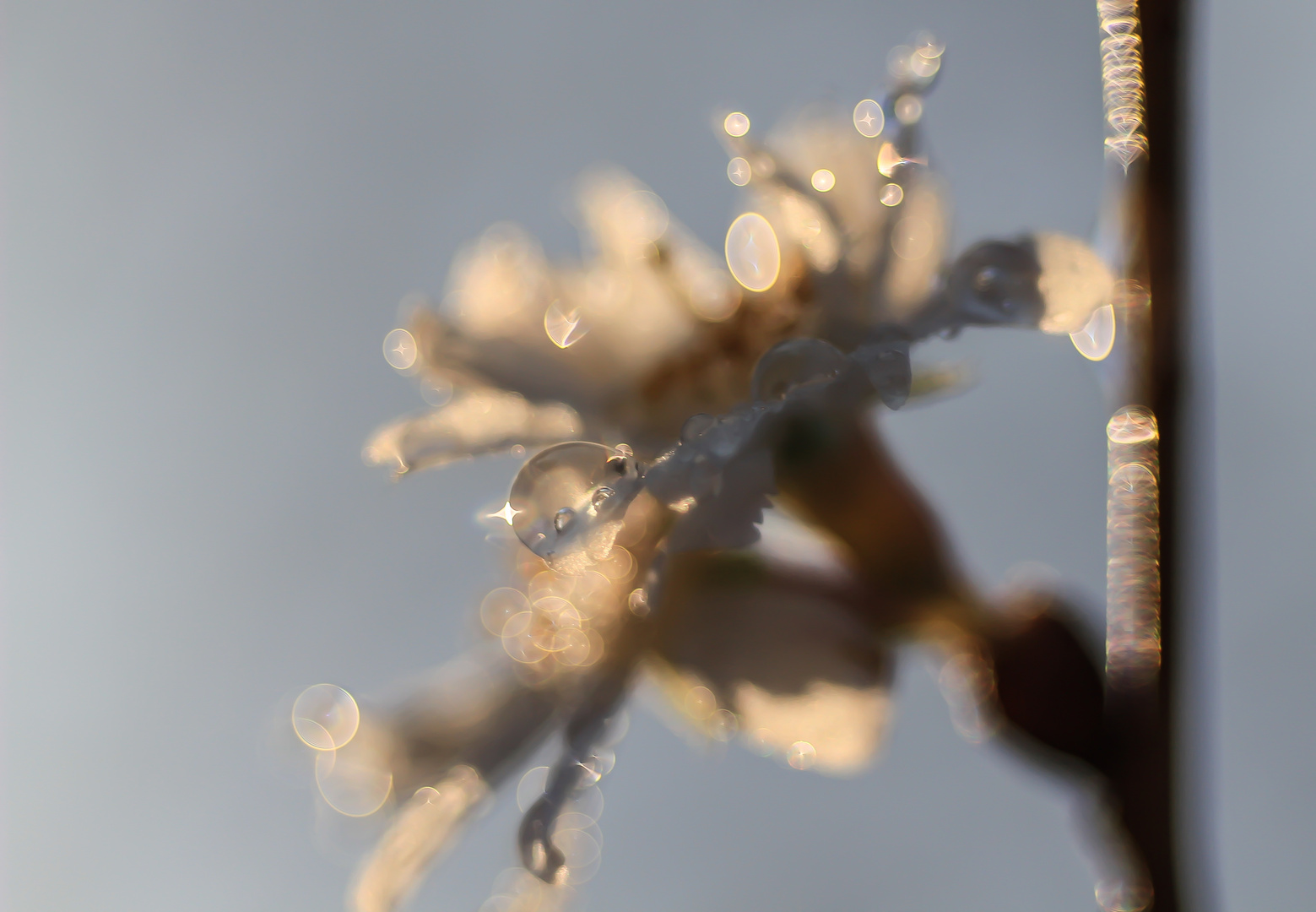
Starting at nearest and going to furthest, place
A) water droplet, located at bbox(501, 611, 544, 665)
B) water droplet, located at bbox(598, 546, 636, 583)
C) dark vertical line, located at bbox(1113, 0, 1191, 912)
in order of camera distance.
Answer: dark vertical line, located at bbox(1113, 0, 1191, 912) → water droplet, located at bbox(598, 546, 636, 583) → water droplet, located at bbox(501, 611, 544, 665)

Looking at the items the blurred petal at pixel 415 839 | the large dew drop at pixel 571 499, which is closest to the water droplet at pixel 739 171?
the large dew drop at pixel 571 499

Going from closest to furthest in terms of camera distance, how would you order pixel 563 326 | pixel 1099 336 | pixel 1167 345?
pixel 1167 345, pixel 1099 336, pixel 563 326

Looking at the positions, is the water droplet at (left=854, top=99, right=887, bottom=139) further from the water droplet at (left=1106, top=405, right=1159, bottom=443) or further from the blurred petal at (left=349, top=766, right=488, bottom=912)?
the blurred petal at (left=349, top=766, right=488, bottom=912)

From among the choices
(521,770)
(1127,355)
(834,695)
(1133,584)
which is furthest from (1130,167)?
(521,770)

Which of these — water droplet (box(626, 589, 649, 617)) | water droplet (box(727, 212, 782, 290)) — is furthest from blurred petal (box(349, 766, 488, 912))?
water droplet (box(727, 212, 782, 290))

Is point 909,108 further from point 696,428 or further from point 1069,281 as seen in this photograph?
point 696,428

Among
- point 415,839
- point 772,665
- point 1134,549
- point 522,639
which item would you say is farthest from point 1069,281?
point 415,839
